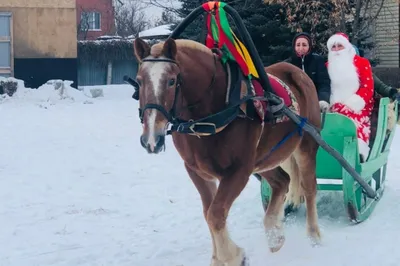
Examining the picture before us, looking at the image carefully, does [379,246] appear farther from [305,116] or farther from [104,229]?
[104,229]

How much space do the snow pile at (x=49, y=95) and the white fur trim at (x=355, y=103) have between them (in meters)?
14.1

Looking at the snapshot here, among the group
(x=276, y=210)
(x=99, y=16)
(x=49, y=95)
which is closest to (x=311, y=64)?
(x=276, y=210)

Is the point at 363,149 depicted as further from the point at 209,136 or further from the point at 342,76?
the point at 209,136

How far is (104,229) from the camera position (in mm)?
5719

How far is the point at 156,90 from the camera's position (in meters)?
3.42

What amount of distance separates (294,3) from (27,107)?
8340 millimetres

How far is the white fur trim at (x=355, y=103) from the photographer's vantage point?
6074 mm

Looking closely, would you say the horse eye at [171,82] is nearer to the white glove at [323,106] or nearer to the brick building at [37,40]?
the white glove at [323,106]

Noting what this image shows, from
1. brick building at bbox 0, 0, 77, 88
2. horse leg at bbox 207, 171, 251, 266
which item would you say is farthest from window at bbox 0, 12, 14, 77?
horse leg at bbox 207, 171, 251, 266

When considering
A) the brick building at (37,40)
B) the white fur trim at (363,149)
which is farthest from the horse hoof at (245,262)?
the brick building at (37,40)

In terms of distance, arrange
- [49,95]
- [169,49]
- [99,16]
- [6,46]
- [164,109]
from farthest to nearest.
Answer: [99,16]
[6,46]
[49,95]
[169,49]
[164,109]

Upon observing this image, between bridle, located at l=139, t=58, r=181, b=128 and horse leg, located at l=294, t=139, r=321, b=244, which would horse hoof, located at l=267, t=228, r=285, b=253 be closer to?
horse leg, located at l=294, t=139, r=321, b=244

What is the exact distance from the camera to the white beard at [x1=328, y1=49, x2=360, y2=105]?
6.18m

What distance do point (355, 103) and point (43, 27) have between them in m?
18.6
